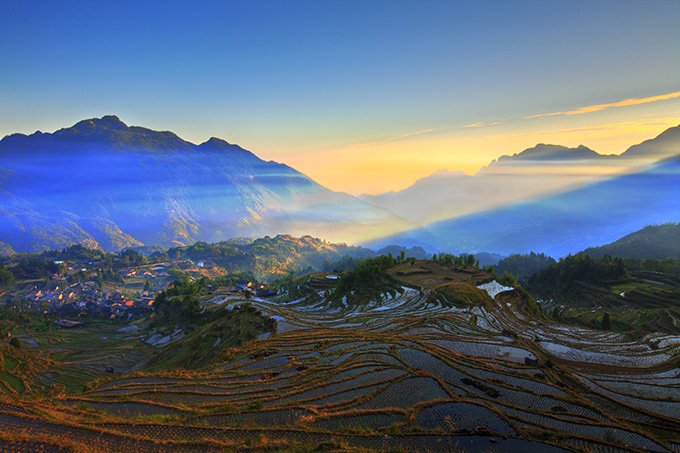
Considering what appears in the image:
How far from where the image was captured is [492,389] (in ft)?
39.5

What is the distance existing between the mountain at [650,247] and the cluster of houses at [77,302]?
129 metres

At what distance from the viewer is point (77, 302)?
6594 centimetres

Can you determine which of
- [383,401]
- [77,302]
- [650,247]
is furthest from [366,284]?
[650,247]

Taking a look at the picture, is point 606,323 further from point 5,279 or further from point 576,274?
point 5,279

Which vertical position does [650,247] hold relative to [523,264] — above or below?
above

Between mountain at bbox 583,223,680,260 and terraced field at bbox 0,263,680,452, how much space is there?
102 meters

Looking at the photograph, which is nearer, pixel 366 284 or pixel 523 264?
pixel 366 284

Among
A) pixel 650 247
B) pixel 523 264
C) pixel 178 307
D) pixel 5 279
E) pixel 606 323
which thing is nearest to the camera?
pixel 606 323

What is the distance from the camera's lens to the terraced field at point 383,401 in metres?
8.66

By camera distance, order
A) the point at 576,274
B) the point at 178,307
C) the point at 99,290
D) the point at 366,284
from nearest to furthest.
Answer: the point at 366,284 → the point at 178,307 → the point at 576,274 → the point at 99,290

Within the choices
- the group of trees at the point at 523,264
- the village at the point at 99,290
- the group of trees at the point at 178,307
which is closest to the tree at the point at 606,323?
the village at the point at 99,290

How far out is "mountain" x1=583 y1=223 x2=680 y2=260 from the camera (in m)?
92.2

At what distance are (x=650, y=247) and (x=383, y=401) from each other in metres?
130

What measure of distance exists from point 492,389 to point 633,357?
487 inches
